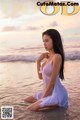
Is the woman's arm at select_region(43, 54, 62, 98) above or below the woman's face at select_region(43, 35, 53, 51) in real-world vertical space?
below

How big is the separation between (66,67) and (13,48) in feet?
1.03

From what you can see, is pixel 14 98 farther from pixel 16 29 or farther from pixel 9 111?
pixel 16 29

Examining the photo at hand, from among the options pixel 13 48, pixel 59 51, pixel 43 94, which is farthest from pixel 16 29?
pixel 43 94

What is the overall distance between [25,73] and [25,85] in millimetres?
67

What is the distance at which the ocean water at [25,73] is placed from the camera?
74.6 inches

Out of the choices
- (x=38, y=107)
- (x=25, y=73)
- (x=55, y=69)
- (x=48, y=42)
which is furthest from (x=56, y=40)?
(x=38, y=107)

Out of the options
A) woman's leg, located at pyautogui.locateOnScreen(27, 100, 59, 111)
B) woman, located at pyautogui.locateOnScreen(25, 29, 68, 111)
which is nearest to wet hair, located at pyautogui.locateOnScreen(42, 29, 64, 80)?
woman, located at pyautogui.locateOnScreen(25, 29, 68, 111)

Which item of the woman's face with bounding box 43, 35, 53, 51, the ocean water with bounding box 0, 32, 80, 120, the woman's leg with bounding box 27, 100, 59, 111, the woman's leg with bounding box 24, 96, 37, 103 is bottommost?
the woman's leg with bounding box 27, 100, 59, 111

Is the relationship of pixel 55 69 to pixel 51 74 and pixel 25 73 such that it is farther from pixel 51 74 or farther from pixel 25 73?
pixel 25 73

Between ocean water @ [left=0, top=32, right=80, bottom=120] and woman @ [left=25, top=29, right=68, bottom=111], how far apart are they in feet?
0.10

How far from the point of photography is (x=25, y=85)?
76.0 inches

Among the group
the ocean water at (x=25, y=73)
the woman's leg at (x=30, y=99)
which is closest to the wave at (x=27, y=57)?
the ocean water at (x=25, y=73)

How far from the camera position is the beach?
6.16 ft

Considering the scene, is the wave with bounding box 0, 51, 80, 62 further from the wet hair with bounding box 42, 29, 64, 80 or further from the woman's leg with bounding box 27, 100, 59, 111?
the woman's leg with bounding box 27, 100, 59, 111
